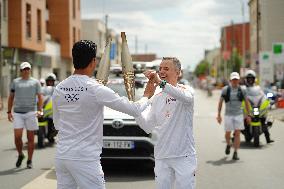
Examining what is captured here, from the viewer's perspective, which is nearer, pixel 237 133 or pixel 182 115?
pixel 182 115

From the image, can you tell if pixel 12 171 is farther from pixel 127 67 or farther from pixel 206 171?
pixel 127 67

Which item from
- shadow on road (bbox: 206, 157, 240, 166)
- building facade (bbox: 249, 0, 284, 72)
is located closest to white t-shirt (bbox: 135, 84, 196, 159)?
shadow on road (bbox: 206, 157, 240, 166)

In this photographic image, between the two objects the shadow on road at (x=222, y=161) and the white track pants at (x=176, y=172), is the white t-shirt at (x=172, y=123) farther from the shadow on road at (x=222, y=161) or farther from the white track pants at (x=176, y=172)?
the shadow on road at (x=222, y=161)

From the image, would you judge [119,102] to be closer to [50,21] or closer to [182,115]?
[182,115]

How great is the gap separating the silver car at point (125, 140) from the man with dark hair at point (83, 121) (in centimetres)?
486

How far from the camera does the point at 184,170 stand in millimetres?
5340

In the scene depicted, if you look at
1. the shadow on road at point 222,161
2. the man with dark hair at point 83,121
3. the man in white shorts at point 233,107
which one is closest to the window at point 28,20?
the man in white shorts at point 233,107

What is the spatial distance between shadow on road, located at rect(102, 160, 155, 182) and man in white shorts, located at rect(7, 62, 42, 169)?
1436mm

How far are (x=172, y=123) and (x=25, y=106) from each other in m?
5.46

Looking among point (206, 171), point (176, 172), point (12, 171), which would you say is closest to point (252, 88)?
point (206, 171)

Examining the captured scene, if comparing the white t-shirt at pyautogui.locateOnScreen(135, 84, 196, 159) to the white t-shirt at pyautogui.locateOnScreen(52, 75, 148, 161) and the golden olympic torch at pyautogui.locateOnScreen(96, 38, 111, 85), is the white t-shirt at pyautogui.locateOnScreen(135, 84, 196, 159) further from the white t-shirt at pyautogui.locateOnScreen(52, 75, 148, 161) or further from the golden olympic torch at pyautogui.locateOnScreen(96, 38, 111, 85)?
the white t-shirt at pyautogui.locateOnScreen(52, 75, 148, 161)

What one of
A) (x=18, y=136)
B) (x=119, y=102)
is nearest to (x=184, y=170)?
(x=119, y=102)

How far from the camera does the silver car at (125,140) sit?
9.36 meters

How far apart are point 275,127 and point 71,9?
142ft
